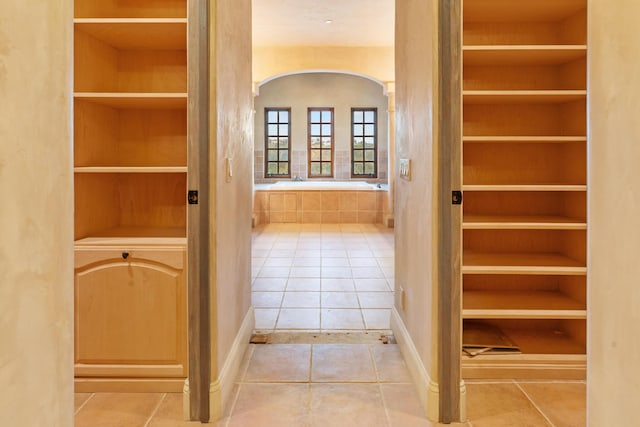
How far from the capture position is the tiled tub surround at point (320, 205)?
837 cm

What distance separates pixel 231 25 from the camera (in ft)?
7.57

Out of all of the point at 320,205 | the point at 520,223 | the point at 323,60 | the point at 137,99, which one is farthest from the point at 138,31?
the point at 320,205

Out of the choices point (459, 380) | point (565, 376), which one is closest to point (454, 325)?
point (459, 380)

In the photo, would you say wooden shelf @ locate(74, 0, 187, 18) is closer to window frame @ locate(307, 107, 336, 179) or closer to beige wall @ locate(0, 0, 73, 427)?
beige wall @ locate(0, 0, 73, 427)

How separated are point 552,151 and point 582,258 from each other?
0.64 meters

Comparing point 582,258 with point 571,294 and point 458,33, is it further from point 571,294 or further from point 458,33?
point 458,33

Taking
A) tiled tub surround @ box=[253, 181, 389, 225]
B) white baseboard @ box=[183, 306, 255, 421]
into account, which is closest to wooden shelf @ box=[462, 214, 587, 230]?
white baseboard @ box=[183, 306, 255, 421]

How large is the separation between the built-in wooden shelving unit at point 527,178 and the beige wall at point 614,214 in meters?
1.56

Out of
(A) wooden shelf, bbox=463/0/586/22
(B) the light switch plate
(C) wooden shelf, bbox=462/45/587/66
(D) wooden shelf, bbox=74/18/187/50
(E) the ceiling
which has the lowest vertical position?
(B) the light switch plate

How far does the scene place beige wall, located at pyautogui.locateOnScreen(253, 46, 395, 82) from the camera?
7203 millimetres

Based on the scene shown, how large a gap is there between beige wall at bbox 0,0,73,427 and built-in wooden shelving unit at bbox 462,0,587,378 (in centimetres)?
195

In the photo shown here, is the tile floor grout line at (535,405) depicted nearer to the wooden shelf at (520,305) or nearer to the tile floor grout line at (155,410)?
the wooden shelf at (520,305)

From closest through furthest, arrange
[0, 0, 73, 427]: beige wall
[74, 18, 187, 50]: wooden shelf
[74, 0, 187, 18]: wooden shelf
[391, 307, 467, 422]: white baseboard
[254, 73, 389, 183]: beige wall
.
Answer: [0, 0, 73, 427]: beige wall, [391, 307, 467, 422]: white baseboard, [74, 18, 187, 50]: wooden shelf, [74, 0, 187, 18]: wooden shelf, [254, 73, 389, 183]: beige wall

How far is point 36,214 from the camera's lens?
65cm
